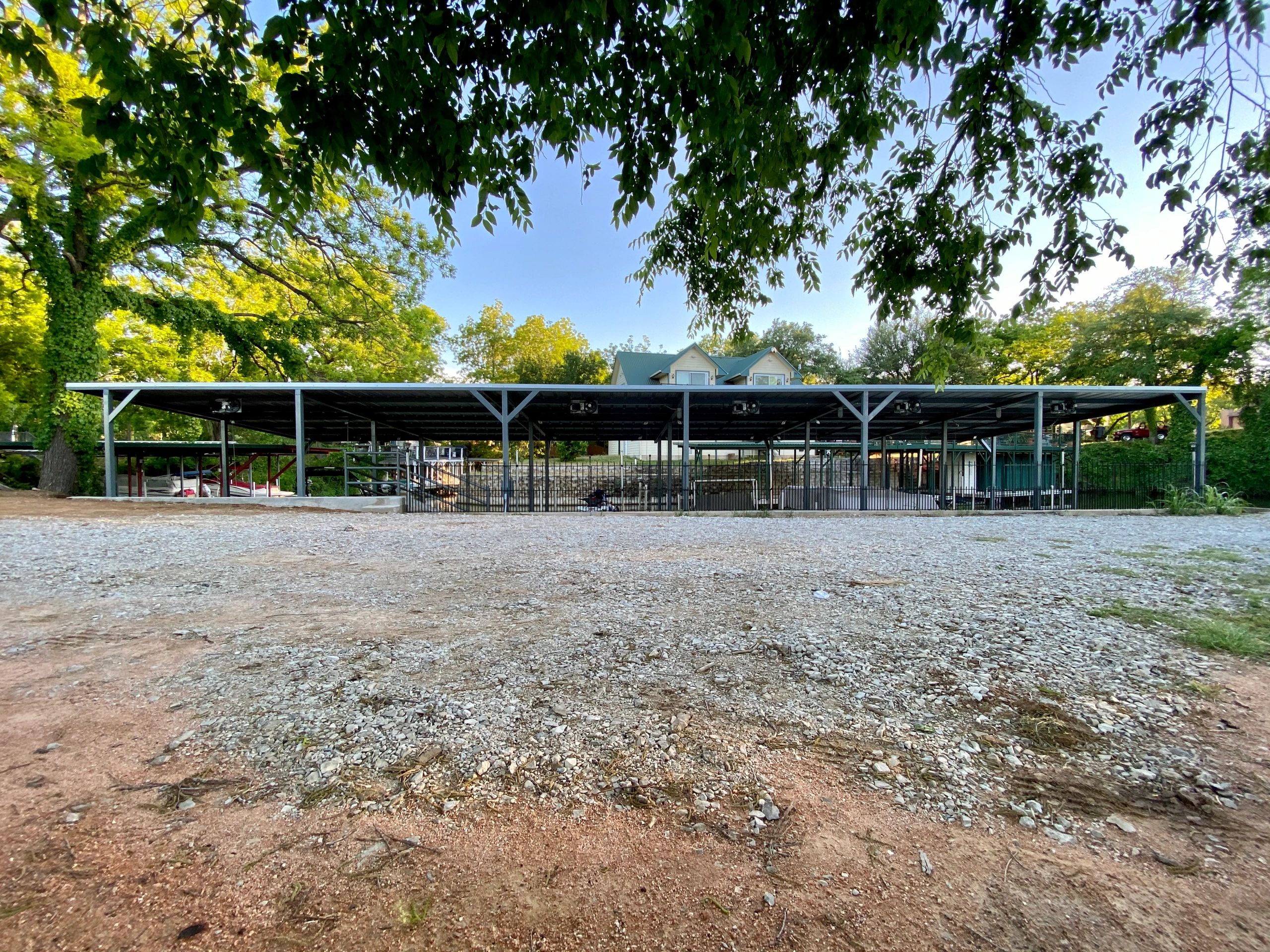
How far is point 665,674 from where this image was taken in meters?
2.77

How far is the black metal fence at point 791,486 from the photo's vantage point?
15.6 metres

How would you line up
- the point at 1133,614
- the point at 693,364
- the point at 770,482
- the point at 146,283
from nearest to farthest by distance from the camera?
the point at 1133,614
the point at 146,283
the point at 770,482
the point at 693,364

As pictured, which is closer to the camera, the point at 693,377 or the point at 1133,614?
the point at 1133,614

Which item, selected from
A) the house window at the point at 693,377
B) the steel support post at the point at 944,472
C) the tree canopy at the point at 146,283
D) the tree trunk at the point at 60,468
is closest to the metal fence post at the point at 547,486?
the tree canopy at the point at 146,283

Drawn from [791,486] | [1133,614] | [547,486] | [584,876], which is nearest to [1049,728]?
[584,876]

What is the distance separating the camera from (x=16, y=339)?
17.1m

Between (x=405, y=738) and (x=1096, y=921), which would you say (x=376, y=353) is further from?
(x=1096, y=921)

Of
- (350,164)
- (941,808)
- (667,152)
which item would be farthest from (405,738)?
(667,152)

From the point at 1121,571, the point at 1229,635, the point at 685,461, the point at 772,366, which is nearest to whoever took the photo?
the point at 1229,635

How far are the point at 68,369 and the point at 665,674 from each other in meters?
20.0

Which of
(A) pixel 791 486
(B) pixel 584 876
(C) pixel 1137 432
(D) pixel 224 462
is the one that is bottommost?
(B) pixel 584 876

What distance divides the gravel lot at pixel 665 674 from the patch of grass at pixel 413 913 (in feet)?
1.23

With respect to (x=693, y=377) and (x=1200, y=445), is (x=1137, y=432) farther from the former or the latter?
(x=693, y=377)

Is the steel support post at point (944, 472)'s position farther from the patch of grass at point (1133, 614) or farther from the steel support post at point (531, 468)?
the patch of grass at point (1133, 614)
